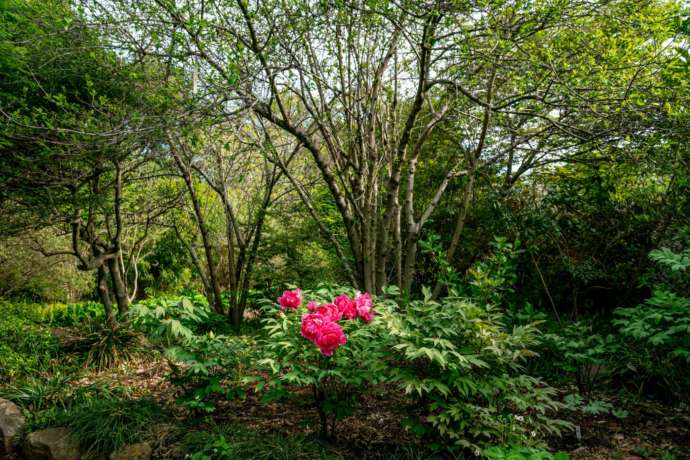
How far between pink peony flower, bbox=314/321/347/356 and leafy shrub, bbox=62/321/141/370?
138 inches

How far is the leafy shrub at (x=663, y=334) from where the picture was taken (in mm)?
2898

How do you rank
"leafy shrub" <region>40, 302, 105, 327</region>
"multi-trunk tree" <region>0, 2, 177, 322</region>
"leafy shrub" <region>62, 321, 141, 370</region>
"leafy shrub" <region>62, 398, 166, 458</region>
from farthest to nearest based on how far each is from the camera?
1. "leafy shrub" <region>40, 302, 105, 327</region>
2. "leafy shrub" <region>62, 321, 141, 370</region>
3. "multi-trunk tree" <region>0, 2, 177, 322</region>
4. "leafy shrub" <region>62, 398, 166, 458</region>

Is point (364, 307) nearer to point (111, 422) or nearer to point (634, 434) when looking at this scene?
point (111, 422)

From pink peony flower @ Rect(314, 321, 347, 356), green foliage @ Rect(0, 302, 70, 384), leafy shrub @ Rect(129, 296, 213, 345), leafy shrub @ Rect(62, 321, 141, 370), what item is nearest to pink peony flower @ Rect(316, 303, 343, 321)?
pink peony flower @ Rect(314, 321, 347, 356)

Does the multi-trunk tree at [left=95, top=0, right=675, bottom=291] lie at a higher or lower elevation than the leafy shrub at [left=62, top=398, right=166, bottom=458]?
higher

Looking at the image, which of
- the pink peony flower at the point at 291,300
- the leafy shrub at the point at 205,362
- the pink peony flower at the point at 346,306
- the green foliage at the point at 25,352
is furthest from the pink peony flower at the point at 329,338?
the green foliage at the point at 25,352

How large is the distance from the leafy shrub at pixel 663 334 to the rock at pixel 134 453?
352 cm

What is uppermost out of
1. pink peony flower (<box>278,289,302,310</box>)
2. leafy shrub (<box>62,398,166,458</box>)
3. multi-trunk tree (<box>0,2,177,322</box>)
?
multi-trunk tree (<box>0,2,177,322</box>)

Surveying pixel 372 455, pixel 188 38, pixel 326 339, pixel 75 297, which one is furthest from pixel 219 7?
pixel 75 297

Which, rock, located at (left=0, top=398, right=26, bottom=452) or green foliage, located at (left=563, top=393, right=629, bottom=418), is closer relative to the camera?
green foliage, located at (left=563, top=393, right=629, bottom=418)

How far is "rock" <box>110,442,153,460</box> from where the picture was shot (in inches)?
128

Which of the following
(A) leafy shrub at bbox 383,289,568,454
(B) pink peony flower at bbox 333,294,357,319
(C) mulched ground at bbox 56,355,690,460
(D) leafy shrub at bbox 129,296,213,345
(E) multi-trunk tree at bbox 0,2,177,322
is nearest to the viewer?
(A) leafy shrub at bbox 383,289,568,454

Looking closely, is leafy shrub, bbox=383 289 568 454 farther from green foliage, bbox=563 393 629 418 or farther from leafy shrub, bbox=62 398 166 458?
leafy shrub, bbox=62 398 166 458

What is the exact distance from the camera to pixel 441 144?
6.74 m
